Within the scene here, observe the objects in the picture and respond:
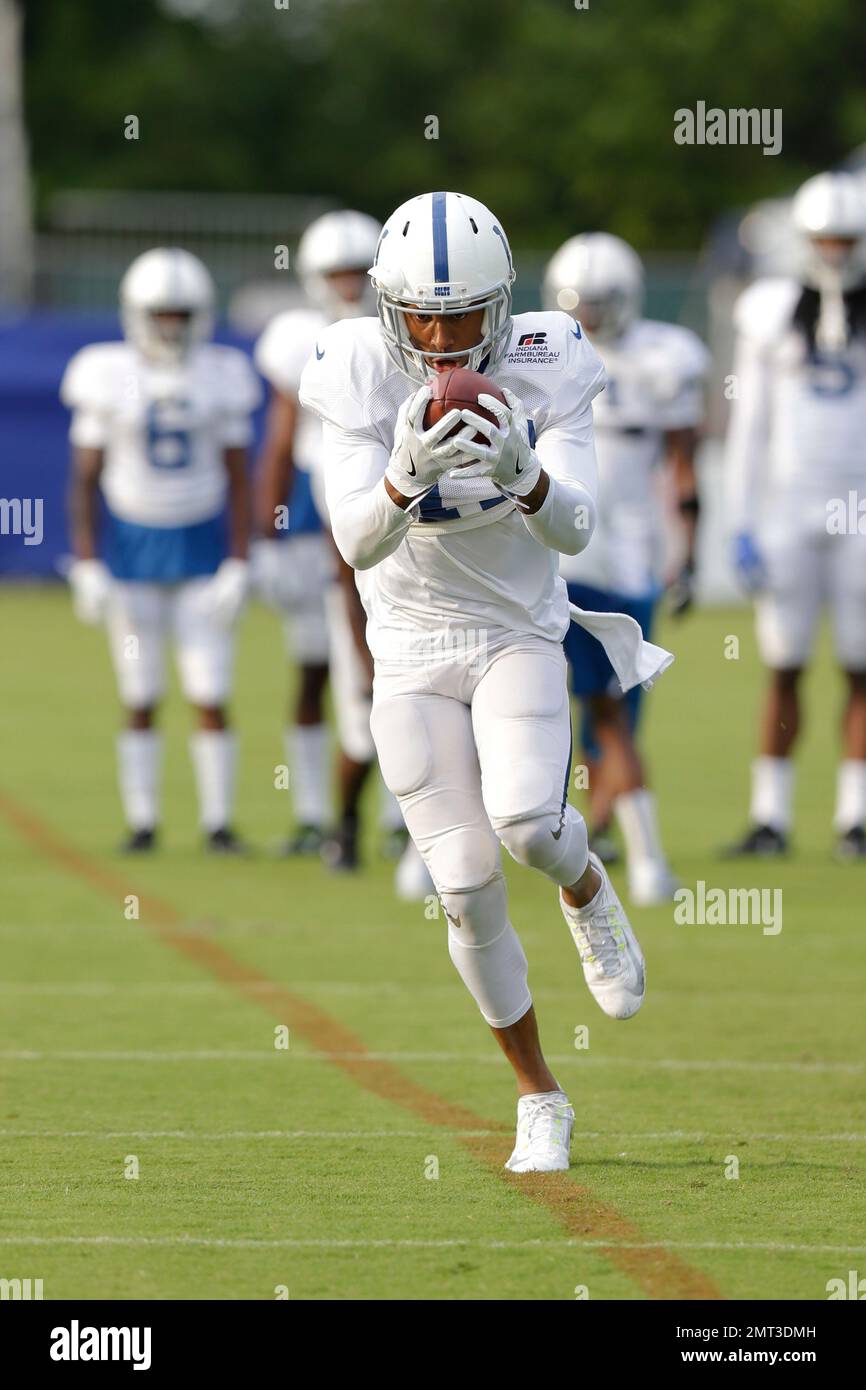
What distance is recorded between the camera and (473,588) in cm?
523

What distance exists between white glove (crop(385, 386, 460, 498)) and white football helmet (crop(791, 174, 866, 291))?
4.79 metres

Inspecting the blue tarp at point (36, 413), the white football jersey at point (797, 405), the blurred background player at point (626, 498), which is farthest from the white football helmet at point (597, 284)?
the blue tarp at point (36, 413)

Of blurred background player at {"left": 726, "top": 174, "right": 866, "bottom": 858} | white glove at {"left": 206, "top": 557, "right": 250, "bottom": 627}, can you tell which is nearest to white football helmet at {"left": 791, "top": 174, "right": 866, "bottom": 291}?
blurred background player at {"left": 726, "top": 174, "right": 866, "bottom": 858}

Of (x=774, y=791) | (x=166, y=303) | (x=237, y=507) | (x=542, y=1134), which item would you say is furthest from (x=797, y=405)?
(x=542, y=1134)

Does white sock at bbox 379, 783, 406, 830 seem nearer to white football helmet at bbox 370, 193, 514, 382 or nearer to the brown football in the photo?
white football helmet at bbox 370, 193, 514, 382

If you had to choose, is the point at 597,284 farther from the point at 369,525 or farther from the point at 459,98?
the point at 459,98

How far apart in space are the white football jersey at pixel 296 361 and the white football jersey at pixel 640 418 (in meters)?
1.12

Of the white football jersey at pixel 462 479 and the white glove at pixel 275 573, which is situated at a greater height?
the white glove at pixel 275 573

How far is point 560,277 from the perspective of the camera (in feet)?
29.5

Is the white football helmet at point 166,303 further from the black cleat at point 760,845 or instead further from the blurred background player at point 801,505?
the black cleat at point 760,845

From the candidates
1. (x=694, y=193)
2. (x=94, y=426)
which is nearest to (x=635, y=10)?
(x=694, y=193)

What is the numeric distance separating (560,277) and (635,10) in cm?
3172

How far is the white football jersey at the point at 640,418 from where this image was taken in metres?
9.03

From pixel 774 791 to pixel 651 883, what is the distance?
45.2 inches
